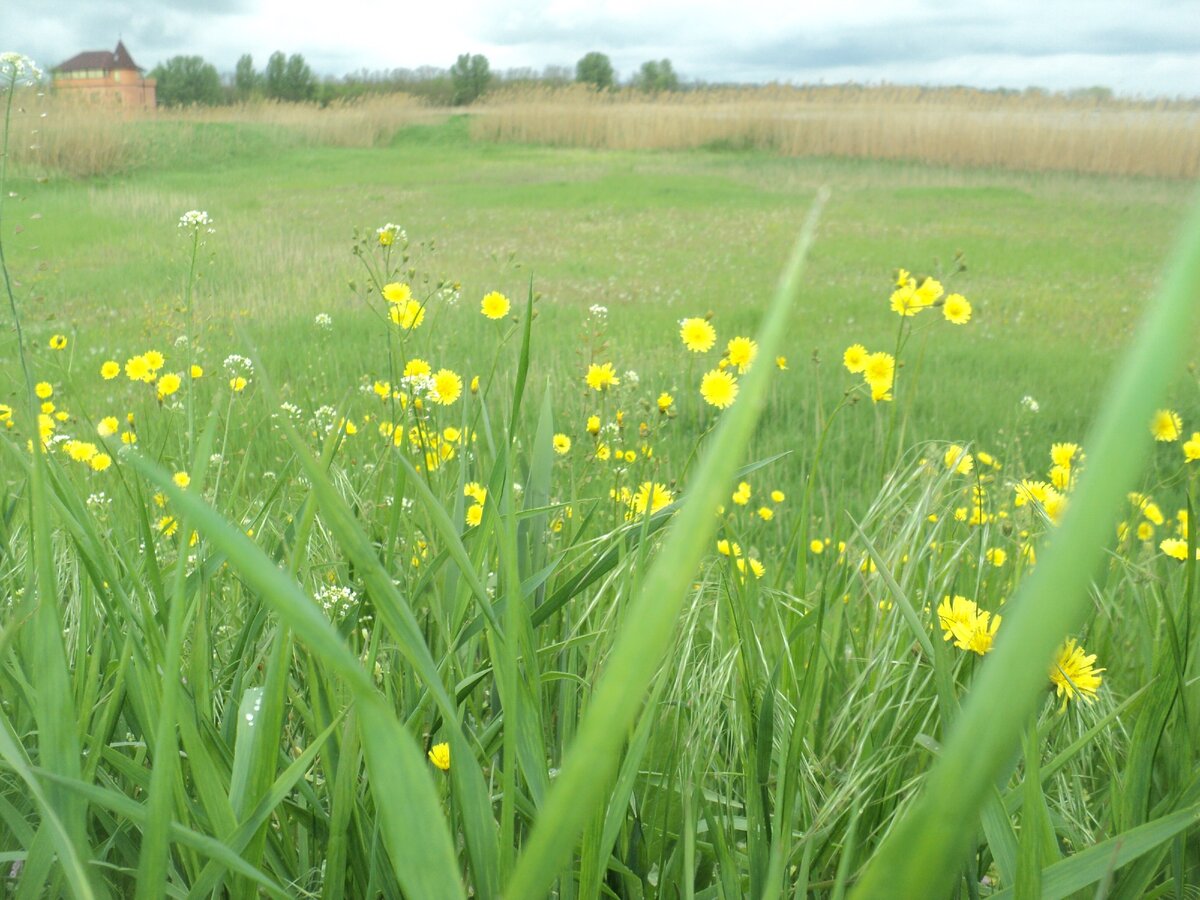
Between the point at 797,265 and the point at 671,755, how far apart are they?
25.7 inches

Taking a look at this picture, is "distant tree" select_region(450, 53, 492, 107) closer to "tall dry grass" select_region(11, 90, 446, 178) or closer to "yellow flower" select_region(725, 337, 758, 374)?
"tall dry grass" select_region(11, 90, 446, 178)

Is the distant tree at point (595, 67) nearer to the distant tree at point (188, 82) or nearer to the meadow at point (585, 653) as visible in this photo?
the distant tree at point (188, 82)

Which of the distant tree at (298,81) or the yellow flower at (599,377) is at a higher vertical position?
the distant tree at (298,81)

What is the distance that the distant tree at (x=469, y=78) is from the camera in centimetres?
3194

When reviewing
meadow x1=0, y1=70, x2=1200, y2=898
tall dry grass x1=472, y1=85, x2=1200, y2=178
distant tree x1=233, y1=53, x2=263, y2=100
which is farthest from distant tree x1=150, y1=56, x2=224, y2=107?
meadow x1=0, y1=70, x2=1200, y2=898

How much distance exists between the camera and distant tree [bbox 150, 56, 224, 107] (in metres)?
31.8

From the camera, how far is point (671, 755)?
2.61ft

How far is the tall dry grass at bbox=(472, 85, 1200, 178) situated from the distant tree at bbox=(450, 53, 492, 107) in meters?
10.8

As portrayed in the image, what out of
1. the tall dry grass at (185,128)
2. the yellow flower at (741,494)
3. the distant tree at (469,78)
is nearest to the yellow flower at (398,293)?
the yellow flower at (741,494)

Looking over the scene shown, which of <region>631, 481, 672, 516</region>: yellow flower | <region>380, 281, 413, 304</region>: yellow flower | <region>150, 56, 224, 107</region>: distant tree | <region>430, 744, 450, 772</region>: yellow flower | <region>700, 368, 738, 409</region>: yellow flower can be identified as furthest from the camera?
<region>150, 56, 224, 107</region>: distant tree

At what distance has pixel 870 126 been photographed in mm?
16188

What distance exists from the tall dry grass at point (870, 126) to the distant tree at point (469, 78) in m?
10.8

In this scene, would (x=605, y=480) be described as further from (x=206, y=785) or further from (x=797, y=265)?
(x=797, y=265)

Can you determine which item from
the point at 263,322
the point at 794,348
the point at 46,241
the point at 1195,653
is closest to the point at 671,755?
the point at 1195,653
